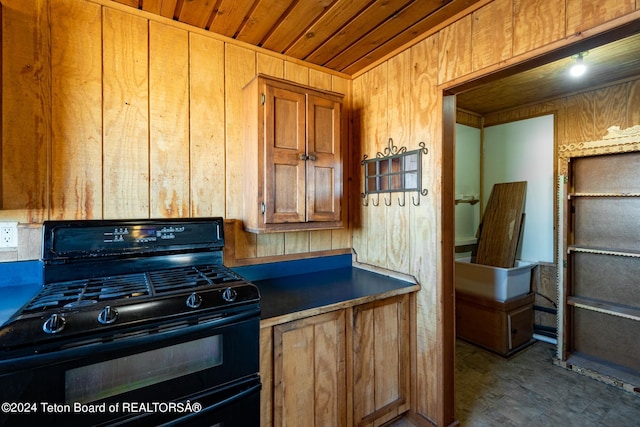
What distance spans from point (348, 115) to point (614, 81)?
2227 mm

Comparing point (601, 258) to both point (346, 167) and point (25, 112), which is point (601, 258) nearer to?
point (346, 167)

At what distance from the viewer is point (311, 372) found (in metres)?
1.49

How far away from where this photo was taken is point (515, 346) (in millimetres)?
2752

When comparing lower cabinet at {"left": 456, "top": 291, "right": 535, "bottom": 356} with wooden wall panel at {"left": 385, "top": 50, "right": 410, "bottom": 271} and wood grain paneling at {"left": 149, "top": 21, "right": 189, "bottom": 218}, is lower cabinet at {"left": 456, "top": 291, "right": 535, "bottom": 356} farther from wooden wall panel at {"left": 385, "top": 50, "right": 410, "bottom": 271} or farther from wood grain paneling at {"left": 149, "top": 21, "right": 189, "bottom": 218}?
wood grain paneling at {"left": 149, "top": 21, "right": 189, "bottom": 218}

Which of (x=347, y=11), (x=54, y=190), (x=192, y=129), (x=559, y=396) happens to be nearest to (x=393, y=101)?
(x=347, y=11)

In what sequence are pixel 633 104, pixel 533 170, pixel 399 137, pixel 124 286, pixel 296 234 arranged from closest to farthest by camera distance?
pixel 124 286 < pixel 399 137 < pixel 296 234 < pixel 633 104 < pixel 533 170

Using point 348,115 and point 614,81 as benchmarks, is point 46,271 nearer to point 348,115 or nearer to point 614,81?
point 348,115

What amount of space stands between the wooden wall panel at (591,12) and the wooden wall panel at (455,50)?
415 mm

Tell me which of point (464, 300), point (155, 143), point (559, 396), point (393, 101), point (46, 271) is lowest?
point (559, 396)

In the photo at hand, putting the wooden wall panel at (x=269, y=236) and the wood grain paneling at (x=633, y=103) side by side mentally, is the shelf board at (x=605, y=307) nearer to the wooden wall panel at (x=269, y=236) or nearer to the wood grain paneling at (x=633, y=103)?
the wood grain paneling at (x=633, y=103)

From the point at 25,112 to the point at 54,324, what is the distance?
1080 mm

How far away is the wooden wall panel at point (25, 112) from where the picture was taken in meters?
1.35

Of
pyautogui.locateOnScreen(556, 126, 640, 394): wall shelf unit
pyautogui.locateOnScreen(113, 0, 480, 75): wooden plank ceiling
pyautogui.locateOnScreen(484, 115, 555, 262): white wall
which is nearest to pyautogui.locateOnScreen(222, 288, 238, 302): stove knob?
pyautogui.locateOnScreen(113, 0, 480, 75): wooden plank ceiling

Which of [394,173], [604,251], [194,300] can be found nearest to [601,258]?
Result: [604,251]
